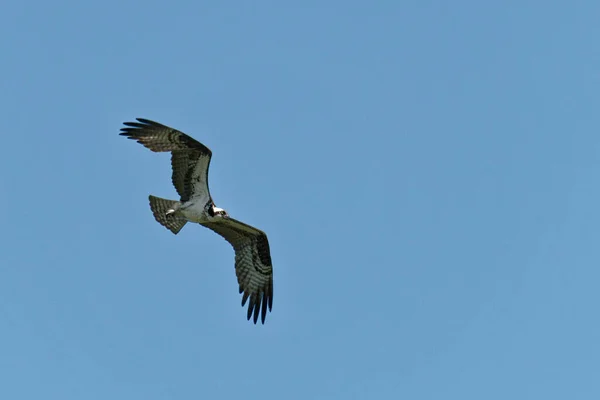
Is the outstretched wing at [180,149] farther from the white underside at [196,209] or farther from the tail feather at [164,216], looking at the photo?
the tail feather at [164,216]

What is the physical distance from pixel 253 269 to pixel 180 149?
3.61 m

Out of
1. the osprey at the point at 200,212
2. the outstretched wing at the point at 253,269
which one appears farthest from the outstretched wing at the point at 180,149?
the outstretched wing at the point at 253,269

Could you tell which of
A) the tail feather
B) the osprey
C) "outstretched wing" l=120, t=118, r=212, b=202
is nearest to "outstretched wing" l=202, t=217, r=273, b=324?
the osprey

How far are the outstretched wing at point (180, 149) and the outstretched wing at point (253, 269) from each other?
5.78 feet

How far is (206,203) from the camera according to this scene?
23531mm

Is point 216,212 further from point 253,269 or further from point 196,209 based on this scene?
point 253,269

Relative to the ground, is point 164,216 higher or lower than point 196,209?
higher

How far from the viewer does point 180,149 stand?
23156mm

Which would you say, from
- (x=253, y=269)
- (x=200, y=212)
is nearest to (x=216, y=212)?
(x=200, y=212)

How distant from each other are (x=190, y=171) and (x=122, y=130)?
1648mm

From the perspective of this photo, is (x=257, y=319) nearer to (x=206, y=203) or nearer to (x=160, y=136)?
(x=206, y=203)

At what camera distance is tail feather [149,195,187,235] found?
24.1 meters

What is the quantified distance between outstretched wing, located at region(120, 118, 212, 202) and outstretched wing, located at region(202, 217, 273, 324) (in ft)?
5.78

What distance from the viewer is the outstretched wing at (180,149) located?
2309 centimetres
